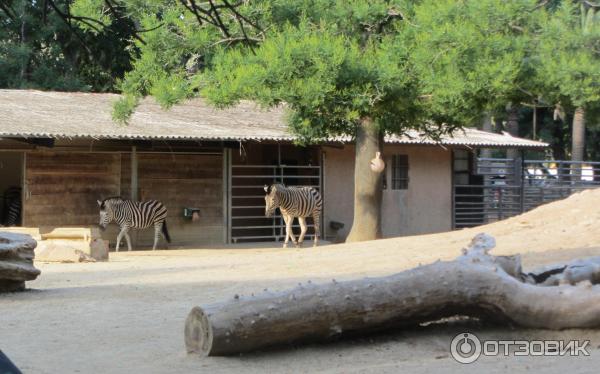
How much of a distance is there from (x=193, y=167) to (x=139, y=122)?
5.38 feet

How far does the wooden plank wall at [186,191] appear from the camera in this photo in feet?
69.7

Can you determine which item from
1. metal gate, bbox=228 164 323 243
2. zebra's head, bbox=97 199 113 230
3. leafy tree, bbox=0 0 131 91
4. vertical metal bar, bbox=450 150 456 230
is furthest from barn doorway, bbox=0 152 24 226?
vertical metal bar, bbox=450 150 456 230

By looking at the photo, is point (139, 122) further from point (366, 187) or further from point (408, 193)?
point (408, 193)

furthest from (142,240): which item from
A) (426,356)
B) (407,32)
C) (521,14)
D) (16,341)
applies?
(426,356)

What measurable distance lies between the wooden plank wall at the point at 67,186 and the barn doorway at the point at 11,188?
1707 mm

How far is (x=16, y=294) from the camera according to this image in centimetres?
1069

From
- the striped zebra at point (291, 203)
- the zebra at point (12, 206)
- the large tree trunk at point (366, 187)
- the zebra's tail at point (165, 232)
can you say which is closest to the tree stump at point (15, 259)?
the large tree trunk at point (366, 187)

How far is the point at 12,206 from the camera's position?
873 inches

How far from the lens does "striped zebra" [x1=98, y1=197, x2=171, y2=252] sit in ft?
65.1

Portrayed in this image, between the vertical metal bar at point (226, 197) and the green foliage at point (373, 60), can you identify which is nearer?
the green foliage at point (373, 60)

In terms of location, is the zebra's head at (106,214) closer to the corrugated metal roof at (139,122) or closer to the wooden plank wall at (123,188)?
the wooden plank wall at (123,188)

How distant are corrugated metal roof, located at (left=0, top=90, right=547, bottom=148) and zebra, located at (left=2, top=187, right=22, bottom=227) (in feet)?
7.59

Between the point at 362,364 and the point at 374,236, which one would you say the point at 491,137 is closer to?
the point at 374,236

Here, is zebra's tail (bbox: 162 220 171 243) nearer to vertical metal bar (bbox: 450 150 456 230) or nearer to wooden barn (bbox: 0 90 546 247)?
wooden barn (bbox: 0 90 546 247)
